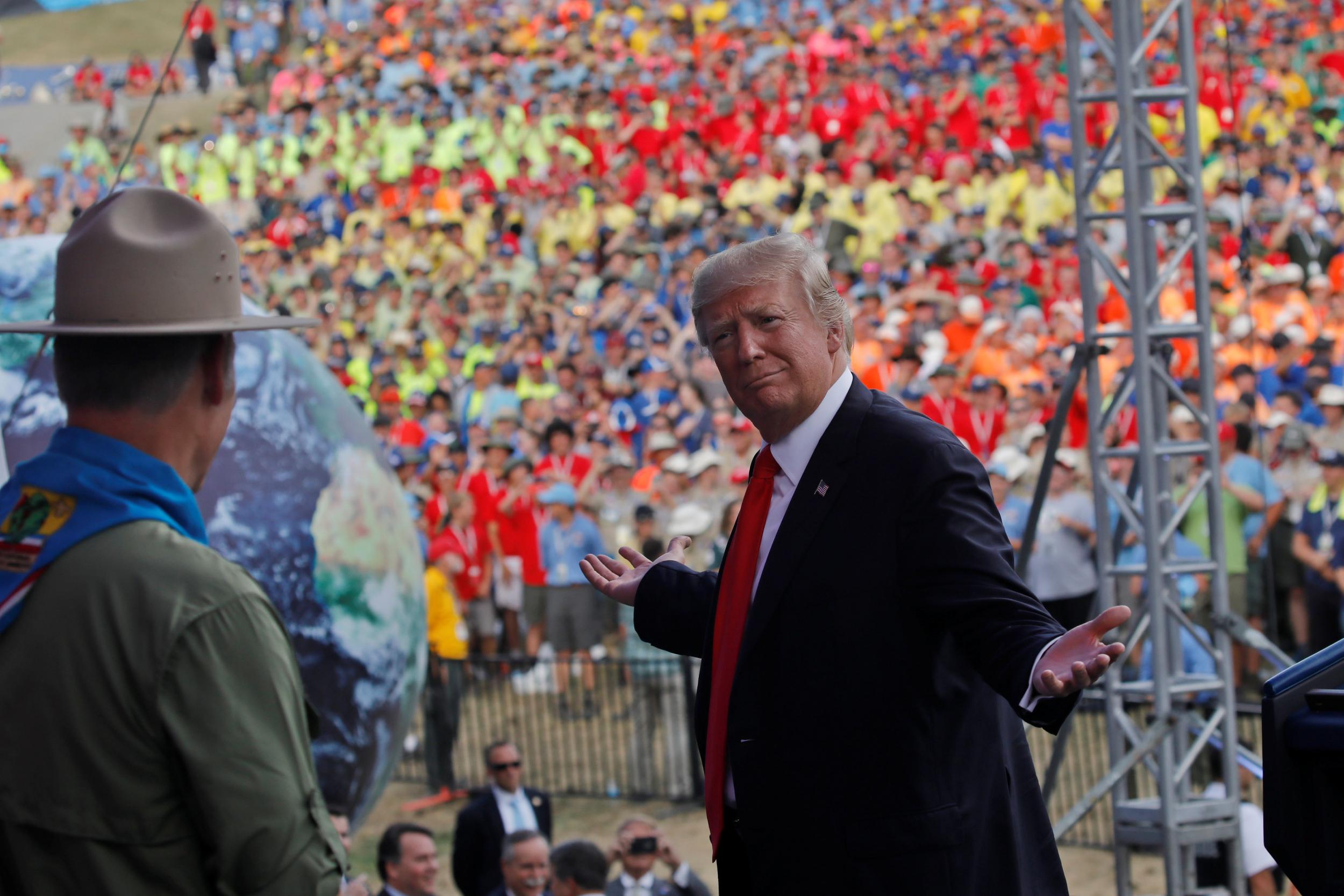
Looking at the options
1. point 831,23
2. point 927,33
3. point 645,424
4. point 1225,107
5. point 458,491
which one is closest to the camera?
point 458,491

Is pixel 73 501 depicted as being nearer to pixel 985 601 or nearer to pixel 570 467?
pixel 985 601

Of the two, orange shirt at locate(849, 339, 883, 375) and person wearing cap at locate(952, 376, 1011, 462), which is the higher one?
orange shirt at locate(849, 339, 883, 375)

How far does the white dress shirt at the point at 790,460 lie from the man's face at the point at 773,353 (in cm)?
2

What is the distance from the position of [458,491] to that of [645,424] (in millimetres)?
1805

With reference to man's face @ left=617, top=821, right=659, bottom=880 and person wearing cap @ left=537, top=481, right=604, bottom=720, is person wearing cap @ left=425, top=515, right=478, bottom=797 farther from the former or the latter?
man's face @ left=617, top=821, right=659, bottom=880

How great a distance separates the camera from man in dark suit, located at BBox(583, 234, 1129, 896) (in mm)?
2424

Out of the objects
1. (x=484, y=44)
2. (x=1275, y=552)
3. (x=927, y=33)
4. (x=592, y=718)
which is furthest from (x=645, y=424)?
(x=484, y=44)

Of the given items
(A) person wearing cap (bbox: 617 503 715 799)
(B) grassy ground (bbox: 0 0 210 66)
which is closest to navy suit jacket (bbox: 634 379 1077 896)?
(A) person wearing cap (bbox: 617 503 715 799)

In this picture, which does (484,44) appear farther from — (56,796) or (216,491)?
(56,796)

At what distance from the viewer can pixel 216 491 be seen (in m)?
5.42

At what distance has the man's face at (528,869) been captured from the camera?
5.99 m

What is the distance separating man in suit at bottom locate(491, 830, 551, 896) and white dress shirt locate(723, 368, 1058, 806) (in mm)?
3533

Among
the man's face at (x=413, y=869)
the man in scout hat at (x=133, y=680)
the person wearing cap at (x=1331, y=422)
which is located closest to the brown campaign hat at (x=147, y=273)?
the man in scout hat at (x=133, y=680)

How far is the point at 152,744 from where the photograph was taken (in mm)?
1812
